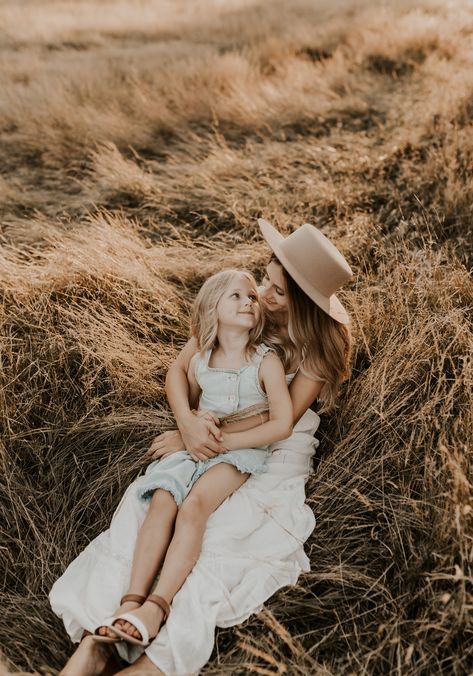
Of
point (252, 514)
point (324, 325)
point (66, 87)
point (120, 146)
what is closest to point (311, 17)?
point (66, 87)

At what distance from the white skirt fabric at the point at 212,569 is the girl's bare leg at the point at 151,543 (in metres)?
0.09

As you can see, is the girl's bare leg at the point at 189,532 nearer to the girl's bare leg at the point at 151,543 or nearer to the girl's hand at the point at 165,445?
the girl's bare leg at the point at 151,543

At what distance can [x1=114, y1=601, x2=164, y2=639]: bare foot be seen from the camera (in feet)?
7.07

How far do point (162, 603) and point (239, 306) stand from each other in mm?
1311

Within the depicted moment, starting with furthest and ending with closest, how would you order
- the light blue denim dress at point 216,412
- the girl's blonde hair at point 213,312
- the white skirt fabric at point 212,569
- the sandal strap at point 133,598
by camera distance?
1. the girl's blonde hair at point 213,312
2. the light blue denim dress at point 216,412
3. the sandal strap at point 133,598
4. the white skirt fabric at point 212,569

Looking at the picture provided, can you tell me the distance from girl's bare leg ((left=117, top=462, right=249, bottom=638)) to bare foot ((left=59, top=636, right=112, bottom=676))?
0.11 metres

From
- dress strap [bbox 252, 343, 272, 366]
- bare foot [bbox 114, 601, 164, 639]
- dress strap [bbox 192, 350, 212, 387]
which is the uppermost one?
dress strap [bbox 252, 343, 272, 366]

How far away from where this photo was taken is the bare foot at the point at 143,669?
6.88 feet

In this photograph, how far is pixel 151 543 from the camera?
8.19 ft

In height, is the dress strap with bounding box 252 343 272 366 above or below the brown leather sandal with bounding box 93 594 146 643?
above

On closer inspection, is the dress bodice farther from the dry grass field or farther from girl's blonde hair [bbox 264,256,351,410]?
the dry grass field

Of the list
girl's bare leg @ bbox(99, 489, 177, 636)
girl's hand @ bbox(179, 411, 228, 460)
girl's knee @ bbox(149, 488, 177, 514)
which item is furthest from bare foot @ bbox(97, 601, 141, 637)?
girl's hand @ bbox(179, 411, 228, 460)

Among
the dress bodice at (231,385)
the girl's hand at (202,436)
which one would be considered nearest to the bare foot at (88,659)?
the girl's hand at (202,436)

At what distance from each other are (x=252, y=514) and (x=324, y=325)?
3.05 ft
